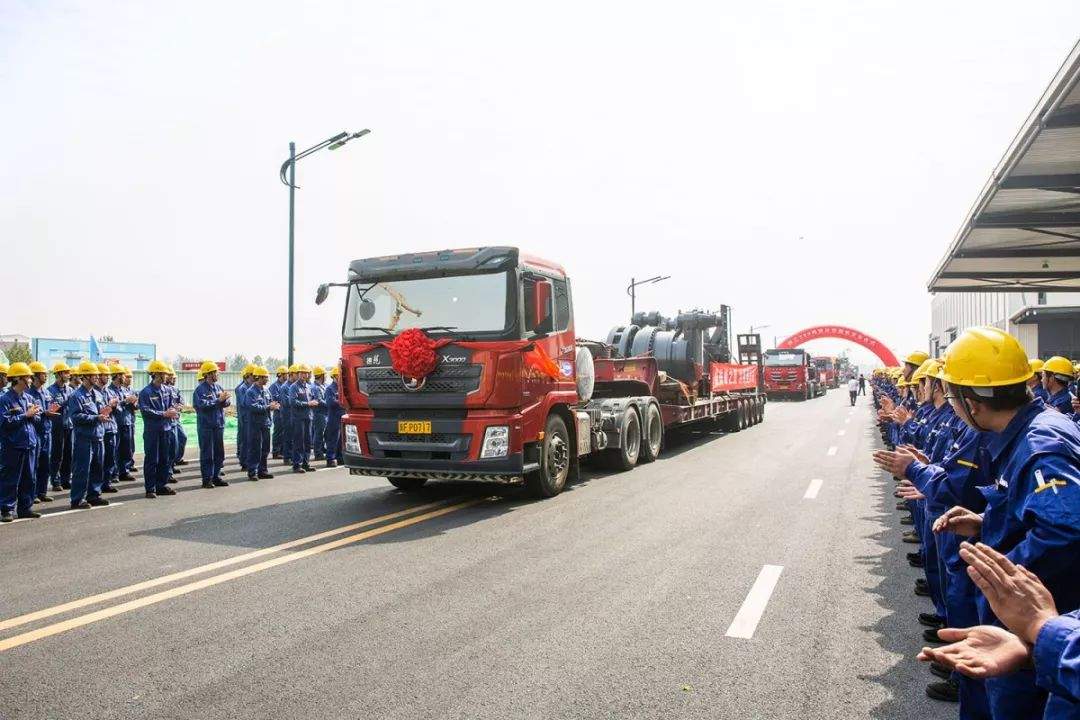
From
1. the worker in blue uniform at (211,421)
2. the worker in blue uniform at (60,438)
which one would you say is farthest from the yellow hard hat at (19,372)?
the worker in blue uniform at (211,421)

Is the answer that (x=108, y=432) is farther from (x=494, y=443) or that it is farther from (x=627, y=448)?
(x=627, y=448)

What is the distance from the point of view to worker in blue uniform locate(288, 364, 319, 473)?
13.8 m

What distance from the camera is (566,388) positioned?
1023 centimetres

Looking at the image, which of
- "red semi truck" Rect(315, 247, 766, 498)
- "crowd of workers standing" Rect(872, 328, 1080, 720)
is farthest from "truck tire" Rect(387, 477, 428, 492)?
"crowd of workers standing" Rect(872, 328, 1080, 720)

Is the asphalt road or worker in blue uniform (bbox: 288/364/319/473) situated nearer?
the asphalt road

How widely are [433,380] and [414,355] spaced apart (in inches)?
15.7

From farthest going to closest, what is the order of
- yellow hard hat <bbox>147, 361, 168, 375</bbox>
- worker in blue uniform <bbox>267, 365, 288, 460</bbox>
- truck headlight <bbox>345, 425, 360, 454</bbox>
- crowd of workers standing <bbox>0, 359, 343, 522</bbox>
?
worker in blue uniform <bbox>267, 365, 288, 460</bbox> < yellow hard hat <bbox>147, 361, 168, 375</bbox> < truck headlight <bbox>345, 425, 360, 454</bbox> < crowd of workers standing <bbox>0, 359, 343, 522</bbox>

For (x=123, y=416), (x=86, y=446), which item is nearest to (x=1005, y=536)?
(x=86, y=446)

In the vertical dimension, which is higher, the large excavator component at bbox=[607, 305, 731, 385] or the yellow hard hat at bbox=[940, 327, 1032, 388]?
the large excavator component at bbox=[607, 305, 731, 385]

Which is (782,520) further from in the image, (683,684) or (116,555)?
(116,555)

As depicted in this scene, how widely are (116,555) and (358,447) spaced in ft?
9.92

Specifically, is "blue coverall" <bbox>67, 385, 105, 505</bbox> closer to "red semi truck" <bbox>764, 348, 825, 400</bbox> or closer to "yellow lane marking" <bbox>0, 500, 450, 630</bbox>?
"yellow lane marking" <bbox>0, 500, 450, 630</bbox>

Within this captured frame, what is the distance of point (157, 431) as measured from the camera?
36.1 ft

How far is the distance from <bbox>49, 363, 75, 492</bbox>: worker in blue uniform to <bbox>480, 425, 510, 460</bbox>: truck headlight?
6.47 m
